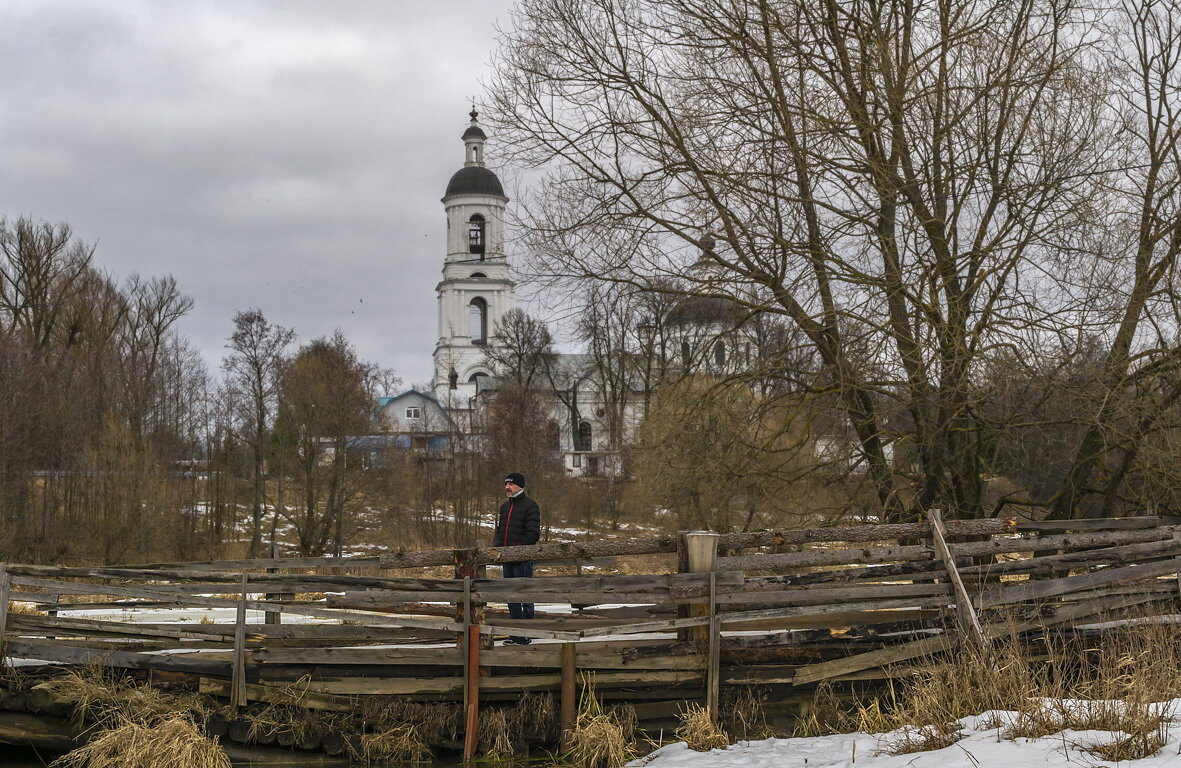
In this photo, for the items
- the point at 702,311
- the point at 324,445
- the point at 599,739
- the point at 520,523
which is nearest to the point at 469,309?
the point at 324,445

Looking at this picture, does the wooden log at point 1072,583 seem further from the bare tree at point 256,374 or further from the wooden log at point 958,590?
the bare tree at point 256,374

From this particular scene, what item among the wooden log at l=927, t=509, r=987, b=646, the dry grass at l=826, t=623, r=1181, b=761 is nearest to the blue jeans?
the dry grass at l=826, t=623, r=1181, b=761

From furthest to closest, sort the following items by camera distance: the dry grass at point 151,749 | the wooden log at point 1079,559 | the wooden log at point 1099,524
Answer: the wooden log at point 1099,524
the wooden log at point 1079,559
the dry grass at point 151,749

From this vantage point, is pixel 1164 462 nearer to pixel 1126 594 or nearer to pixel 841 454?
pixel 1126 594

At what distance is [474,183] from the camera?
2822 inches

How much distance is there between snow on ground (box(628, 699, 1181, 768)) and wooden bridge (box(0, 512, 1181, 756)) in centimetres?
77

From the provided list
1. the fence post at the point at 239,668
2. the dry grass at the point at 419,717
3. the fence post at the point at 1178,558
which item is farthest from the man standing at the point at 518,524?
the fence post at the point at 1178,558

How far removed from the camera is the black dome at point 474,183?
7174cm

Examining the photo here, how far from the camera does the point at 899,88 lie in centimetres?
1177

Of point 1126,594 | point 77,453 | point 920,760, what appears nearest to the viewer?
point 920,760


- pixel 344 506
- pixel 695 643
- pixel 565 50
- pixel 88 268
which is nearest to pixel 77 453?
pixel 344 506

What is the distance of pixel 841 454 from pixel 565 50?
6.14m

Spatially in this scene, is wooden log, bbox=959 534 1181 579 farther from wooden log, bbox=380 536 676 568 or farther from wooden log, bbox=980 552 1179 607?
wooden log, bbox=380 536 676 568

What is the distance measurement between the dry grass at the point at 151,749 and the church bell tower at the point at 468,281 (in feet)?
199
